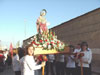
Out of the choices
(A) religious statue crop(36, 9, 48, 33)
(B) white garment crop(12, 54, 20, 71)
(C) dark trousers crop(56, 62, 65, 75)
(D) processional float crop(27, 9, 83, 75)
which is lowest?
(C) dark trousers crop(56, 62, 65, 75)

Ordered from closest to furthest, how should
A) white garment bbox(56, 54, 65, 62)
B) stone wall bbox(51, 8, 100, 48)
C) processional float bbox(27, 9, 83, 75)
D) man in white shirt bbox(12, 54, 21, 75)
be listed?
processional float bbox(27, 9, 83, 75), man in white shirt bbox(12, 54, 21, 75), white garment bbox(56, 54, 65, 62), stone wall bbox(51, 8, 100, 48)

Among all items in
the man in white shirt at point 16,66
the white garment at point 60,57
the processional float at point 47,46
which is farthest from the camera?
the white garment at point 60,57

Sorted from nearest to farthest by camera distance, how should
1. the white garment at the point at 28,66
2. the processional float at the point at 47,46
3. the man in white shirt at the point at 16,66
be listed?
the white garment at the point at 28,66 < the processional float at the point at 47,46 < the man in white shirt at the point at 16,66

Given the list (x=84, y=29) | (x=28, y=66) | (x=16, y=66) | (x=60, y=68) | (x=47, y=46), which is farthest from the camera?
(x=84, y=29)

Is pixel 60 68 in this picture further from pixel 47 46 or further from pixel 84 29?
pixel 84 29

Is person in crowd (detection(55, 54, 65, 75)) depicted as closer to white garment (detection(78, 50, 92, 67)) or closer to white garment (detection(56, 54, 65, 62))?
white garment (detection(56, 54, 65, 62))

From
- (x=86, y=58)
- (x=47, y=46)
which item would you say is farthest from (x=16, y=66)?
(x=86, y=58)

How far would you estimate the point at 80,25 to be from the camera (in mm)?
13570

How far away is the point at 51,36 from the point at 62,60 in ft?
5.34

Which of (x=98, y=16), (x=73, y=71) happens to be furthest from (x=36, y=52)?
(x=98, y=16)

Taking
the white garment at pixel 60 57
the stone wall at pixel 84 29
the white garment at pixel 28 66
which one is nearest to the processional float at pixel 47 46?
the white garment at pixel 28 66

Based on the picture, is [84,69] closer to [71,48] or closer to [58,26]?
[71,48]

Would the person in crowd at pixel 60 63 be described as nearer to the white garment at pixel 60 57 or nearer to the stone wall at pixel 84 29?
the white garment at pixel 60 57

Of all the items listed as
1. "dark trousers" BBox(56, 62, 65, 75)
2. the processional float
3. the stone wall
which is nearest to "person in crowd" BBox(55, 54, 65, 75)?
"dark trousers" BBox(56, 62, 65, 75)
